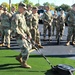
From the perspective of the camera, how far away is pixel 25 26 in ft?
28.7

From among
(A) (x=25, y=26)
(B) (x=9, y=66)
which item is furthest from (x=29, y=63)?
(A) (x=25, y=26)

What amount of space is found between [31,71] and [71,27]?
616 cm

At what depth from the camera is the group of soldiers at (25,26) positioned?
27.8 ft

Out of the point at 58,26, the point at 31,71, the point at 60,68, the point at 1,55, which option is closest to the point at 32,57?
the point at 1,55

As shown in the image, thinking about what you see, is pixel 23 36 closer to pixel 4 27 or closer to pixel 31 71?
pixel 31 71

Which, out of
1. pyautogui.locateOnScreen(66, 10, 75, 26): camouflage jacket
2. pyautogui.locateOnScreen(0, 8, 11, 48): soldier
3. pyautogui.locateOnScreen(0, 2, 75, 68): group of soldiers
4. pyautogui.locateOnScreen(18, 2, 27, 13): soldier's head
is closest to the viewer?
pyautogui.locateOnScreen(18, 2, 27, 13): soldier's head

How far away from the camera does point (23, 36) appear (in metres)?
8.39

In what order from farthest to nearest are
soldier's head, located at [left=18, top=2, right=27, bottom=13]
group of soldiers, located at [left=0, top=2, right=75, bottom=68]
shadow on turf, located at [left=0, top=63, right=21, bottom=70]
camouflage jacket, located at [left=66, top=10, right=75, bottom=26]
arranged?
camouflage jacket, located at [left=66, top=10, right=75, bottom=26]
shadow on turf, located at [left=0, top=63, right=21, bottom=70]
group of soldiers, located at [left=0, top=2, right=75, bottom=68]
soldier's head, located at [left=18, top=2, right=27, bottom=13]

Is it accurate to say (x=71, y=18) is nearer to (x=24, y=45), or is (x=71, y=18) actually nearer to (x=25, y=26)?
(x=25, y=26)

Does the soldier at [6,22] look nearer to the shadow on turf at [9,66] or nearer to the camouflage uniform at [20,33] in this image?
the shadow on turf at [9,66]

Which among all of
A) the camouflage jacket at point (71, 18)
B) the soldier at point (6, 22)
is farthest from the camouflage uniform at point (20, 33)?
the camouflage jacket at point (71, 18)

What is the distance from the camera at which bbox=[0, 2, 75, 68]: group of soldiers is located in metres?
8.47

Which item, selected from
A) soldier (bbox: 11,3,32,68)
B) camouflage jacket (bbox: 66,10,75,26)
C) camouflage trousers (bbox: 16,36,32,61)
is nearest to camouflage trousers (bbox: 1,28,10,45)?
camouflage jacket (bbox: 66,10,75,26)

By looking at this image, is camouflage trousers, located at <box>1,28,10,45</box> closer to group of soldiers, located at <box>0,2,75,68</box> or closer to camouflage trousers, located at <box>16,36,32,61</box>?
group of soldiers, located at <box>0,2,75,68</box>
